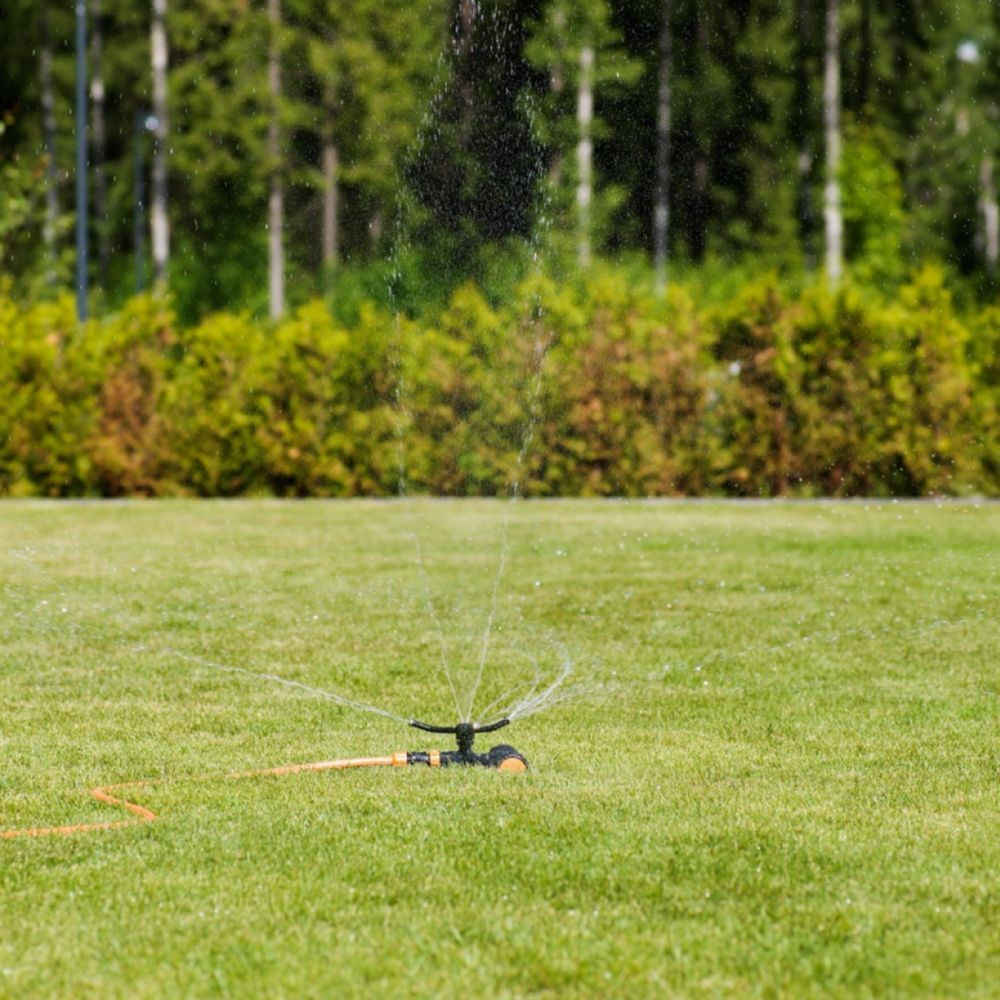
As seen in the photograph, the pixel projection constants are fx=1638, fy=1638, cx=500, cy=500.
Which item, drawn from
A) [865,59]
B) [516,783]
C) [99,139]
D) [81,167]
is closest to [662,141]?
[865,59]

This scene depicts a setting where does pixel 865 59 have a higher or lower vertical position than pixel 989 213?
higher

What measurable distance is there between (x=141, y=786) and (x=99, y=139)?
36.1 meters

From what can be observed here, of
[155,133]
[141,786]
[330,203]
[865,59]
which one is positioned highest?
[865,59]

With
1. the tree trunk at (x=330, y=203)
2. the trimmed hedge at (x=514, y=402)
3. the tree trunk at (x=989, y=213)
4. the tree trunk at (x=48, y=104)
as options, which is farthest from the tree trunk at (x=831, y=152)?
the tree trunk at (x=48, y=104)

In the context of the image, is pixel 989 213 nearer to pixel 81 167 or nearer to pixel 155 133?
pixel 155 133

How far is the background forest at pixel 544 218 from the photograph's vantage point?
1474 centimetres

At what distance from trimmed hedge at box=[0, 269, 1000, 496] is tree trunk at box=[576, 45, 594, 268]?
13084mm

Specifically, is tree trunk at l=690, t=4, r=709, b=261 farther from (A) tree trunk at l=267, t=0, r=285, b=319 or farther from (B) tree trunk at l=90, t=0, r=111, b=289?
(B) tree trunk at l=90, t=0, r=111, b=289

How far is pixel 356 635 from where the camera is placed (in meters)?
7.52

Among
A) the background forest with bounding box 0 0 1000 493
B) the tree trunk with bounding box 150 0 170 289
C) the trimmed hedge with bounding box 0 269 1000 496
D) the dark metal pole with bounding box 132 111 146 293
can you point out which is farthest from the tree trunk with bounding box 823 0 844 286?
the dark metal pole with bounding box 132 111 146 293

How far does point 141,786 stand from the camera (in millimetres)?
4770

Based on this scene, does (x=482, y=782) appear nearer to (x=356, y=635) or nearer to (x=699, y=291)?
(x=356, y=635)

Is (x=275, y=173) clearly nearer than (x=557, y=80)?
No

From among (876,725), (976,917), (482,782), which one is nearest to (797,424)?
(876,725)
